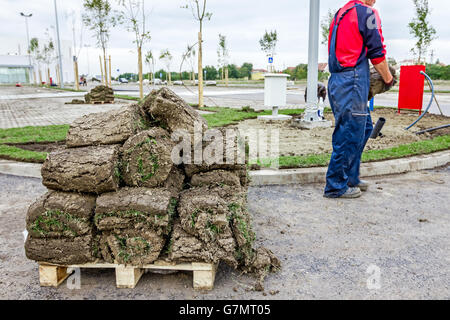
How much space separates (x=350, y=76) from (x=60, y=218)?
341 cm

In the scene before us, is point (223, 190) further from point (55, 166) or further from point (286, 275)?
point (55, 166)

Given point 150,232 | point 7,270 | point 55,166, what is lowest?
point 7,270

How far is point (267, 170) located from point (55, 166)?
3.30 m

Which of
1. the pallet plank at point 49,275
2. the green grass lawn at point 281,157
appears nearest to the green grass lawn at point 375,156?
the green grass lawn at point 281,157

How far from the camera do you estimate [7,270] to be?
304 centimetres

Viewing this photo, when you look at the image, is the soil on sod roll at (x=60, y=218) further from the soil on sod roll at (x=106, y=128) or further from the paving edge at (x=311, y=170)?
the paving edge at (x=311, y=170)

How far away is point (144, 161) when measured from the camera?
2.91m

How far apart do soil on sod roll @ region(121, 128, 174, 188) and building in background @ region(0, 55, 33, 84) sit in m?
84.9

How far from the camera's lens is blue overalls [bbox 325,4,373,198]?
4.41 metres

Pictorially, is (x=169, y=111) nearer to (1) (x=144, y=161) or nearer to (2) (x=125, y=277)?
(1) (x=144, y=161)

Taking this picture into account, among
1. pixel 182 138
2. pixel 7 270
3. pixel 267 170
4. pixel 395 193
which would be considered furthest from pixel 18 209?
pixel 395 193

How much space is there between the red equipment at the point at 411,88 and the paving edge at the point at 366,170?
17.8 feet

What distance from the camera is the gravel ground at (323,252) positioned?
2672mm
